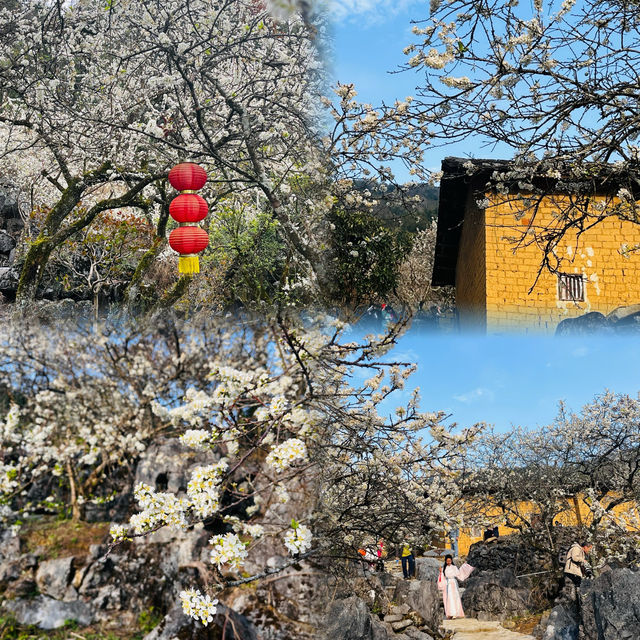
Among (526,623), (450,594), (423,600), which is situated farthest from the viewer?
(450,594)

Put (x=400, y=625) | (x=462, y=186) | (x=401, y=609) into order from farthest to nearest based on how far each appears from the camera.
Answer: (x=462, y=186), (x=401, y=609), (x=400, y=625)

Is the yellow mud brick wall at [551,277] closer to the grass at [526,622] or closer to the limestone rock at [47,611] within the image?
the grass at [526,622]

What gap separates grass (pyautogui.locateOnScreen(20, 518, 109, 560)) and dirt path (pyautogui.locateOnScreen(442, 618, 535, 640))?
13.7ft

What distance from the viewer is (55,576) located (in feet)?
13.6

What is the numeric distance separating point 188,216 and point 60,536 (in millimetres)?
2546

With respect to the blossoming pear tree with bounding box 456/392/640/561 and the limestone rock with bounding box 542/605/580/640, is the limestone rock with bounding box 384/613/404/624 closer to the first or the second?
the limestone rock with bounding box 542/605/580/640

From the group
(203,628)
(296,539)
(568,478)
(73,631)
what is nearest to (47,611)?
(73,631)

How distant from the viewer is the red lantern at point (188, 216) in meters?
3.81

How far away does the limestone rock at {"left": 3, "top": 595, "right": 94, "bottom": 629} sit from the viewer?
3.91 metres

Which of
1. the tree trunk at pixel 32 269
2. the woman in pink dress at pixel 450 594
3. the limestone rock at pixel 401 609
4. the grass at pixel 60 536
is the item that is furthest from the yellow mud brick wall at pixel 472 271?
the grass at pixel 60 536

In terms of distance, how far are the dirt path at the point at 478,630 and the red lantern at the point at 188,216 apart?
203 inches

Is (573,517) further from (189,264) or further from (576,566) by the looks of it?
(189,264)

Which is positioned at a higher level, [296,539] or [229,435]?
[229,435]

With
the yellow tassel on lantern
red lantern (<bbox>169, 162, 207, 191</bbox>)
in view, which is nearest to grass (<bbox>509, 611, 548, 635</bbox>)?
the yellow tassel on lantern
